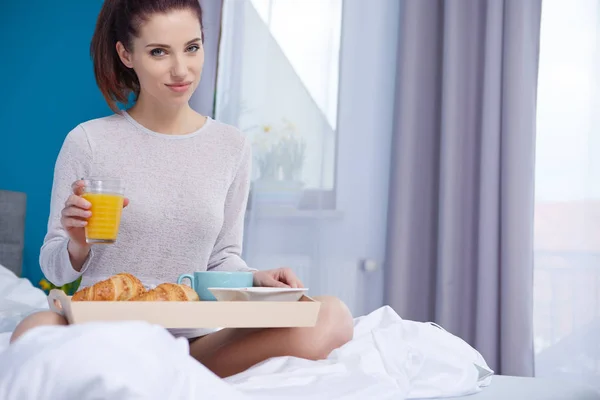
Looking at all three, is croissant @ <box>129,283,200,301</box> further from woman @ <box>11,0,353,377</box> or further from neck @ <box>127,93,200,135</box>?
neck @ <box>127,93,200,135</box>

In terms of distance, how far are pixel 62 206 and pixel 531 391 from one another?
1.19 m

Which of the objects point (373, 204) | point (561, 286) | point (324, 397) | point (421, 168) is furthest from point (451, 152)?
point (324, 397)

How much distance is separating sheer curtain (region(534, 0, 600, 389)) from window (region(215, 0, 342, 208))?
966 millimetres

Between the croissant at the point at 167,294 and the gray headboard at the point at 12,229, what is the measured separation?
2256 mm

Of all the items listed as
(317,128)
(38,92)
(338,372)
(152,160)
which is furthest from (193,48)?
(38,92)

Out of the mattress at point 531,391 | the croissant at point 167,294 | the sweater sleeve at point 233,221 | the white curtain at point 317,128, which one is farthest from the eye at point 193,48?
the white curtain at point 317,128

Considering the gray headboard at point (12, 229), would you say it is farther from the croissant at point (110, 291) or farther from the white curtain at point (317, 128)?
the croissant at point (110, 291)

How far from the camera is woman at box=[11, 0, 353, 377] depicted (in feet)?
5.91

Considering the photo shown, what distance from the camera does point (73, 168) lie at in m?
1.82

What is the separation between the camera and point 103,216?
1.40 metres

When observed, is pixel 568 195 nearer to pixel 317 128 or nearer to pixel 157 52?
pixel 317 128

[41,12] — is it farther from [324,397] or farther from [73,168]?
[324,397]

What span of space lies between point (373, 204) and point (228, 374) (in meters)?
1.90

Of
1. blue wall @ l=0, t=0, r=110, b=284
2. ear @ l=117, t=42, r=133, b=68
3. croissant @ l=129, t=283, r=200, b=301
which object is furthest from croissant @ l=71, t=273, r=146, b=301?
blue wall @ l=0, t=0, r=110, b=284
